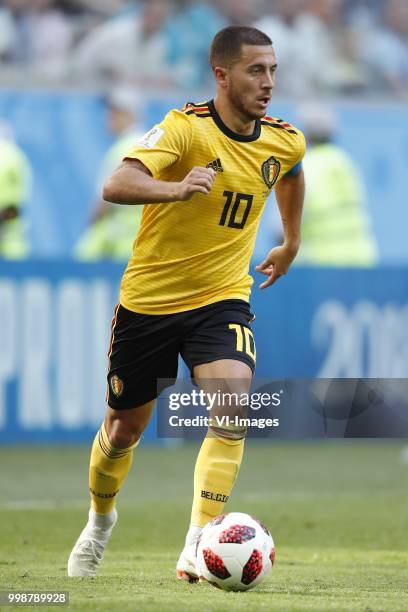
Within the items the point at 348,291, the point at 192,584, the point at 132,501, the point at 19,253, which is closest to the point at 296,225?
the point at 192,584

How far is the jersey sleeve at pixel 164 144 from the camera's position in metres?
5.11

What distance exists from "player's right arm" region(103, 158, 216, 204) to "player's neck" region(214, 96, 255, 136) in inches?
22.2

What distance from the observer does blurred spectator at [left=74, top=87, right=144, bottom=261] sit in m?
13.7

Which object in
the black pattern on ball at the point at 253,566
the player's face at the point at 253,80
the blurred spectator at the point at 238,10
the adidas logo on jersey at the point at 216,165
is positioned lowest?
the black pattern on ball at the point at 253,566

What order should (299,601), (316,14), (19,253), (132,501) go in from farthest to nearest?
(316,14) → (19,253) → (132,501) → (299,601)

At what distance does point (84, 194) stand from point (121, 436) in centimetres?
877

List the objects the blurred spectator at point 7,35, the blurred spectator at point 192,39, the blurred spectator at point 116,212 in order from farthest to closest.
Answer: the blurred spectator at point 192,39 → the blurred spectator at point 7,35 → the blurred spectator at point 116,212

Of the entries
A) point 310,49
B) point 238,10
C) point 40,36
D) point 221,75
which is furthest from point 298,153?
point 310,49

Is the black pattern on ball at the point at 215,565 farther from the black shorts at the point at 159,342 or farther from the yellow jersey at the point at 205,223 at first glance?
the yellow jersey at the point at 205,223

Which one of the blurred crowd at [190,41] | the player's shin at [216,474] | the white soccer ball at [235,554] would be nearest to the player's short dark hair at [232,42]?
the player's shin at [216,474]

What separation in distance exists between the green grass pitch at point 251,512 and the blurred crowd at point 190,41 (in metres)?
5.22

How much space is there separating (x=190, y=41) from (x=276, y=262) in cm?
1011

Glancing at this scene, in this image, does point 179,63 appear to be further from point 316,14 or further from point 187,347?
point 187,347

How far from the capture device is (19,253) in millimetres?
13250
